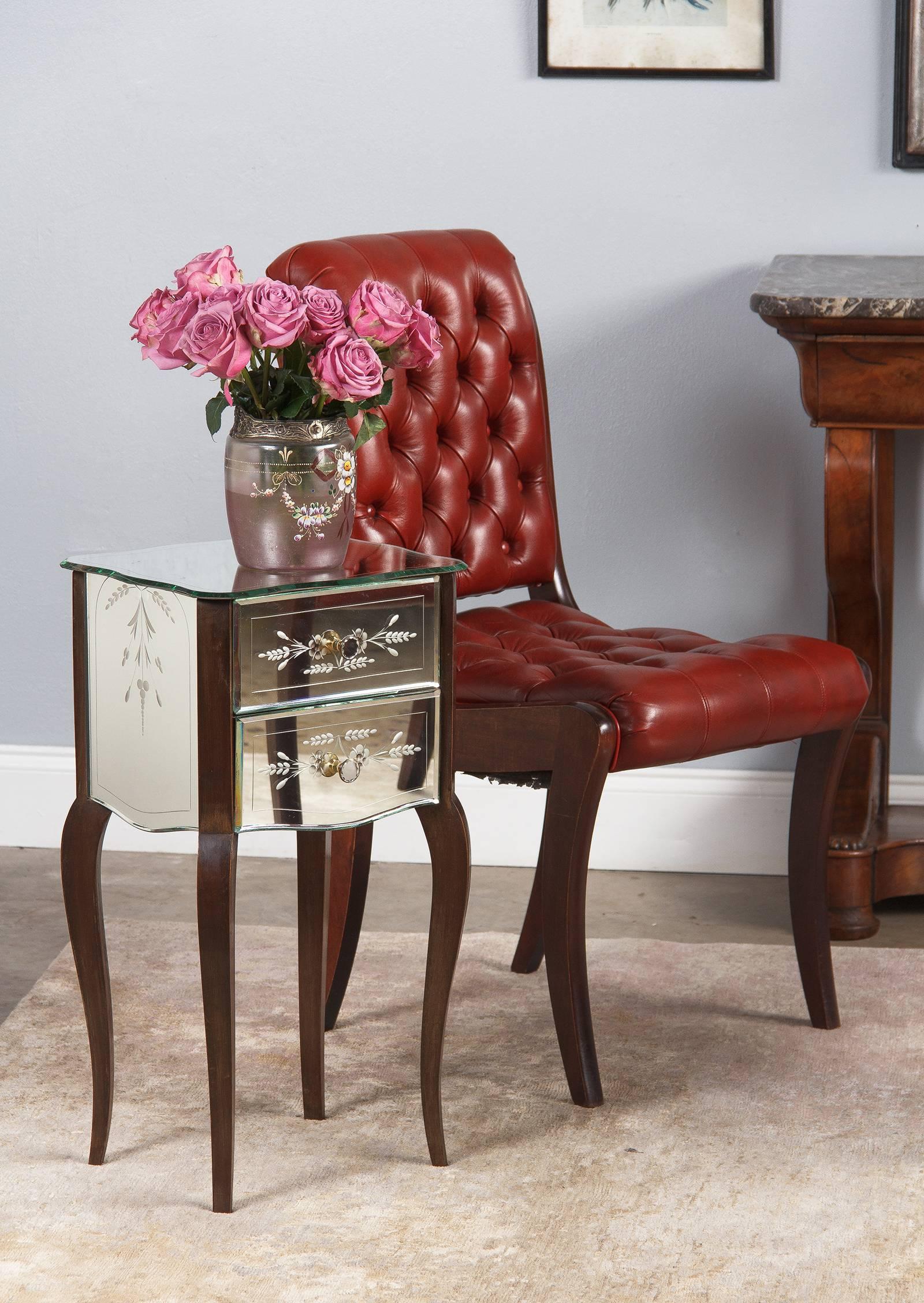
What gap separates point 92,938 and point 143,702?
11.9 inches

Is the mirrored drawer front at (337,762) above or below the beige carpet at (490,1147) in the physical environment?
above

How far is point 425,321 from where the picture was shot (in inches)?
66.9

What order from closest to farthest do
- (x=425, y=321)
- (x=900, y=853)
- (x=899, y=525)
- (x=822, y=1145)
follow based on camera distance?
(x=425, y=321) → (x=822, y=1145) → (x=900, y=853) → (x=899, y=525)

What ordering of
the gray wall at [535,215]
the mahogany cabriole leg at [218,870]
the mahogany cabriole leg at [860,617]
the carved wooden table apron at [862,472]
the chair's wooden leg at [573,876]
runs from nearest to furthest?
the mahogany cabriole leg at [218,870], the chair's wooden leg at [573,876], the carved wooden table apron at [862,472], the mahogany cabriole leg at [860,617], the gray wall at [535,215]

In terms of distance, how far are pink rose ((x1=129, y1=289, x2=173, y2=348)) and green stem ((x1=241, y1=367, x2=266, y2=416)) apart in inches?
4.0

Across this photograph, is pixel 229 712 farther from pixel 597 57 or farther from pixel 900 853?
pixel 597 57

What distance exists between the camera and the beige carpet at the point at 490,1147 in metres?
1.55

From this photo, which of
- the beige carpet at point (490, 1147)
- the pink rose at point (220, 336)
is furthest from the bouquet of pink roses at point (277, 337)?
the beige carpet at point (490, 1147)

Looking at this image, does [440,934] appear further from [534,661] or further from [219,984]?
[534,661]

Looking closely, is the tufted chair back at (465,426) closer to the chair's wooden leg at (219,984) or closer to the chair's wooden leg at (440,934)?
the chair's wooden leg at (440,934)

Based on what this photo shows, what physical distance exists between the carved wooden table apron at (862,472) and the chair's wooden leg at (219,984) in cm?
115

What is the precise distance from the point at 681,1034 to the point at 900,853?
0.61 metres

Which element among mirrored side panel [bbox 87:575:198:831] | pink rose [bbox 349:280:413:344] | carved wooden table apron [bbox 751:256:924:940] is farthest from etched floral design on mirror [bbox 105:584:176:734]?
carved wooden table apron [bbox 751:256:924:940]

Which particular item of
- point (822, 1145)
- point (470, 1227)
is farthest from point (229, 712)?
point (822, 1145)
